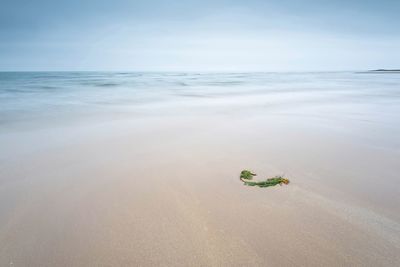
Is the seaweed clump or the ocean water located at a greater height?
the seaweed clump

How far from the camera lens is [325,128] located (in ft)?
21.7

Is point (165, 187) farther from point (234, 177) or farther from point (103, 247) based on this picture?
point (103, 247)

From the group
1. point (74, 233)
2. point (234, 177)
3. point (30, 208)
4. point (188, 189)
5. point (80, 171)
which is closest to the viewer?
point (74, 233)

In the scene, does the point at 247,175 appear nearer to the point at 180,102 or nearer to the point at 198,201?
the point at 198,201

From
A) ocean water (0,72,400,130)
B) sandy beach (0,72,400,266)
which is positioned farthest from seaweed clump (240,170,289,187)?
ocean water (0,72,400,130)

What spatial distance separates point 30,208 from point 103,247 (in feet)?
3.83

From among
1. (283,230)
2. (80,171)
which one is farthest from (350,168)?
(80,171)

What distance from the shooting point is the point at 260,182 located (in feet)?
11.5

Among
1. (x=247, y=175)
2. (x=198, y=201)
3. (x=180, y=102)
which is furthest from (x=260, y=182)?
(x=180, y=102)

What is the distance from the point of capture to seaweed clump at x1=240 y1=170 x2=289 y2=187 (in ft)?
11.3

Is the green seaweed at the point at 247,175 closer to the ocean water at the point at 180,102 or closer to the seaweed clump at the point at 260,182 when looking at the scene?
the seaweed clump at the point at 260,182

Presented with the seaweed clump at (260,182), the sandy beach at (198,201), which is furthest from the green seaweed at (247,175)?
the sandy beach at (198,201)

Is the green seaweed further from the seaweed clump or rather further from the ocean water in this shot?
the ocean water

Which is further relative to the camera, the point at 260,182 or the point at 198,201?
the point at 260,182
